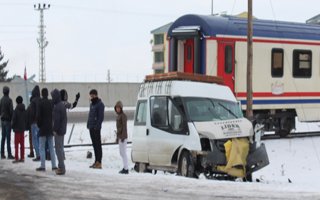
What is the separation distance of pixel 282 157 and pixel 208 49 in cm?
448

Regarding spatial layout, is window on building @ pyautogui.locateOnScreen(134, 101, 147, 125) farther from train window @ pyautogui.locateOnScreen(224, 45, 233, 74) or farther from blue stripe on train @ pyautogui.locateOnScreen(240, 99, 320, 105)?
blue stripe on train @ pyautogui.locateOnScreen(240, 99, 320, 105)

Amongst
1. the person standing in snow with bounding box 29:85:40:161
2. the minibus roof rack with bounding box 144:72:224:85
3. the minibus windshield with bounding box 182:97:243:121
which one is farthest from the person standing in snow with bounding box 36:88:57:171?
the minibus windshield with bounding box 182:97:243:121

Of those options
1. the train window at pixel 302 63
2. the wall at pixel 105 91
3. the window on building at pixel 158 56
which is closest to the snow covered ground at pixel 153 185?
the train window at pixel 302 63

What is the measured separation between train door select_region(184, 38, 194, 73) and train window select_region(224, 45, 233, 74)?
1.15 meters

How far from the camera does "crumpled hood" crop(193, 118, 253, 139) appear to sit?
44.6 feet

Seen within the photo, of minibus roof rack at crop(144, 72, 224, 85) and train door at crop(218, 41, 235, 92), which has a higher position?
train door at crop(218, 41, 235, 92)

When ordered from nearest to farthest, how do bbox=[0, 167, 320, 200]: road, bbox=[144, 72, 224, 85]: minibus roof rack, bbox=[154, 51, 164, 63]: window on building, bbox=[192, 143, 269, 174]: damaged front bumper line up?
bbox=[0, 167, 320, 200]: road → bbox=[192, 143, 269, 174]: damaged front bumper → bbox=[144, 72, 224, 85]: minibus roof rack → bbox=[154, 51, 164, 63]: window on building

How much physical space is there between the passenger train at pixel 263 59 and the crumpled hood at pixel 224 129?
27.0ft

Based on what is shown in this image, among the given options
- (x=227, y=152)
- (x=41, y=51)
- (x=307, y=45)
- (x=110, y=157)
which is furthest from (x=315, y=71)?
(x=41, y=51)

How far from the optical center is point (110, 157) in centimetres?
2019

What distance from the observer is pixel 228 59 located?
891 inches

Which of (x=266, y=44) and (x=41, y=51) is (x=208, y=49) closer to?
(x=266, y=44)

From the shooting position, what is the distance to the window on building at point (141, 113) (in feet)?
51.2

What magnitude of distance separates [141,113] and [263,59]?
9069 millimetres
